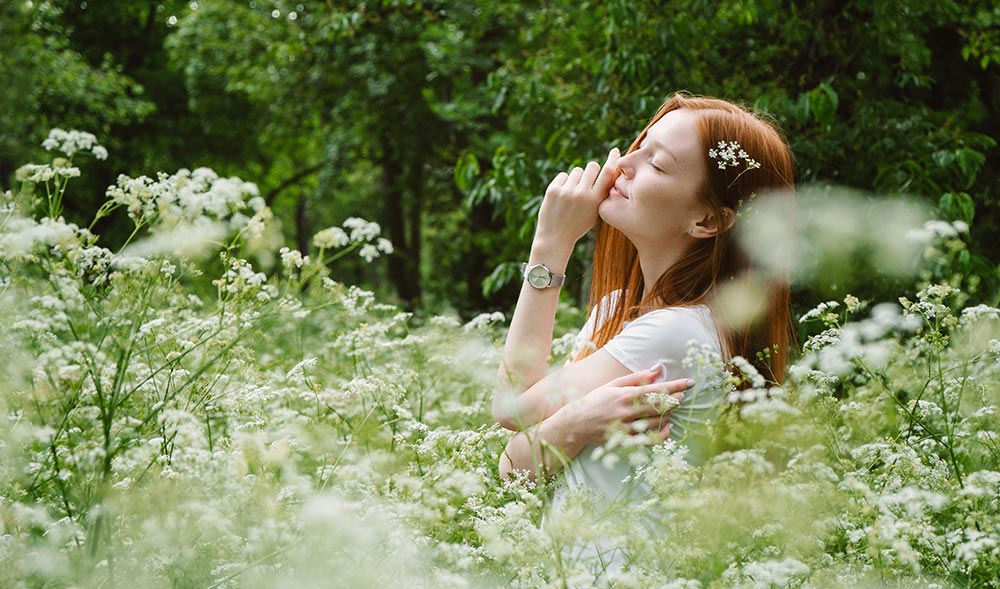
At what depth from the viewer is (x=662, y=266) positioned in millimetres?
2629

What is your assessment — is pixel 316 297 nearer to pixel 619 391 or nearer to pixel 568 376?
pixel 568 376

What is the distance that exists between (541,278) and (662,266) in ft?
1.31

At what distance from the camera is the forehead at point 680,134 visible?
8.26ft

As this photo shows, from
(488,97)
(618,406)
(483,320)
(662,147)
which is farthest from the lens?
(488,97)

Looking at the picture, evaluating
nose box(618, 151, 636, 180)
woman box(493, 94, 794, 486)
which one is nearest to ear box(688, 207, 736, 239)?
woman box(493, 94, 794, 486)

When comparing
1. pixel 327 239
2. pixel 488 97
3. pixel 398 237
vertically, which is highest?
pixel 488 97

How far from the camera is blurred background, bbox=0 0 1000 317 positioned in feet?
15.8

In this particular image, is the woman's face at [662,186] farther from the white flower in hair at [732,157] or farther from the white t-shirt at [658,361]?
the white t-shirt at [658,361]

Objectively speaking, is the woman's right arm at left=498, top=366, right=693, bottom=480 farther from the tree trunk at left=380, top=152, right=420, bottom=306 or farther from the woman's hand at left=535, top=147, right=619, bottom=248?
the tree trunk at left=380, top=152, right=420, bottom=306

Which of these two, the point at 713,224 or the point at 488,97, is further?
the point at 488,97

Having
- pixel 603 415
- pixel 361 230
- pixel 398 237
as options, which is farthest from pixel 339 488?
pixel 398 237

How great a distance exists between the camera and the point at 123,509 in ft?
5.87

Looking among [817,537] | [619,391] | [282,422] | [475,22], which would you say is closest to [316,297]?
[282,422]

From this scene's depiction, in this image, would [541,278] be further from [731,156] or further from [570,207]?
[731,156]
